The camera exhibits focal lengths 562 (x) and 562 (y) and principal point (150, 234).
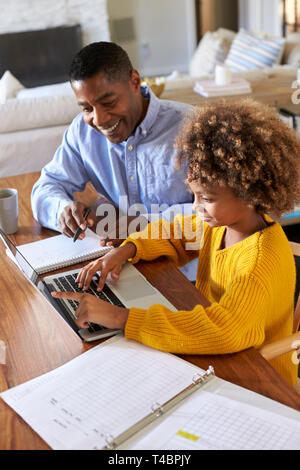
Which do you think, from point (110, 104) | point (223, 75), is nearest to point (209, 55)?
point (223, 75)

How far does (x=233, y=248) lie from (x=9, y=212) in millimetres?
640

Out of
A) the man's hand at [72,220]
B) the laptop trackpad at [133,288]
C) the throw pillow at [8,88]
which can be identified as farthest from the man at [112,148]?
the throw pillow at [8,88]

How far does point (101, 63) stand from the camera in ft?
4.85

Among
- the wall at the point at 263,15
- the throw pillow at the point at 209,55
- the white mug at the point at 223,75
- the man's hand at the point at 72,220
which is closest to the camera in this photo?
the man's hand at the point at 72,220

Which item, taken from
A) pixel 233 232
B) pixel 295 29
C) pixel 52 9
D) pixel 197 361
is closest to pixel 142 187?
pixel 233 232

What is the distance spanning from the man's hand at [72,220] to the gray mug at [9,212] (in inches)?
5.3

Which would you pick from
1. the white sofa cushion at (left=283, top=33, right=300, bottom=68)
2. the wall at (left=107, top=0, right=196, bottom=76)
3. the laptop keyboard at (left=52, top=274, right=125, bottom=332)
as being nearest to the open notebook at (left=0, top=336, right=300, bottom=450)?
the laptop keyboard at (left=52, top=274, right=125, bottom=332)

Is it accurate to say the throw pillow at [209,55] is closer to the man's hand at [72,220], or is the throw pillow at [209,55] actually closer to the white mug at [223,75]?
the white mug at [223,75]

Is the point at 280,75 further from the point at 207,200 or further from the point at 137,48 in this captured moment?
the point at 137,48

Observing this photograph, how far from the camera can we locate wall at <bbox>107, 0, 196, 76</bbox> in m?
6.37

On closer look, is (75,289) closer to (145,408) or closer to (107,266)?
(107,266)

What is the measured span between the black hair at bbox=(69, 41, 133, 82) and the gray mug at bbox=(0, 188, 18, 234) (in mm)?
365

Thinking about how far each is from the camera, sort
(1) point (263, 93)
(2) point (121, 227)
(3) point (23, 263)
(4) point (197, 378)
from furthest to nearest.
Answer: (1) point (263, 93)
(2) point (121, 227)
(3) point (23, 263)
(4) point (197, 378)

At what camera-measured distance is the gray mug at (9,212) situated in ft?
4.98
